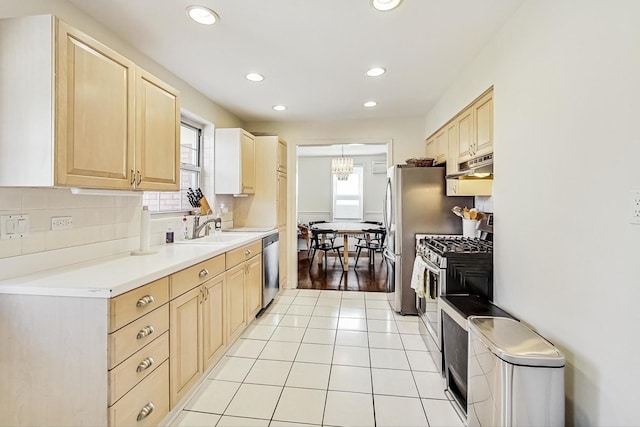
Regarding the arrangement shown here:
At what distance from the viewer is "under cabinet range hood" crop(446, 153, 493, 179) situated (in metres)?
2.35

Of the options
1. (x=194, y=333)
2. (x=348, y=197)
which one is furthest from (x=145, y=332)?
(x=348, y=197)

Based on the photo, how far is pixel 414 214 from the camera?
3.37 meters

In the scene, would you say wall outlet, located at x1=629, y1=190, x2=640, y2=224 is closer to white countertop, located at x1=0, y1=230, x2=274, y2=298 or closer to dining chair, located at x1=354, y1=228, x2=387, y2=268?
white countertop, located at x1=0, y1=230, x2=274, y2=298

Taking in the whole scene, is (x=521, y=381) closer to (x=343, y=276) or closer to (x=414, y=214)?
(x=414, y=214)

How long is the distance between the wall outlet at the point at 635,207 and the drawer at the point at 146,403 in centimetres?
217

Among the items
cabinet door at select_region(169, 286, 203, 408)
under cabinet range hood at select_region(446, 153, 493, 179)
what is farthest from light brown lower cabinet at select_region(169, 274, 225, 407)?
under cabinet range hood at select_region(446, 153, 493, 179)

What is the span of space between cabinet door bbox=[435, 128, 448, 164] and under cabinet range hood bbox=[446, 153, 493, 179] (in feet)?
1.29

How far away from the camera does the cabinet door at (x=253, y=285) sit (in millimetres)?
2909

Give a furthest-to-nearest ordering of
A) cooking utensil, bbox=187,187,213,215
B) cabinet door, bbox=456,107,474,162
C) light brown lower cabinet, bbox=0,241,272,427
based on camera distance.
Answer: cooking utensil, bbox=187,187,213,215 → cabinet door, bbox=456,107,474,162 → light brown lower cabinet, bbox=0,241,272,427

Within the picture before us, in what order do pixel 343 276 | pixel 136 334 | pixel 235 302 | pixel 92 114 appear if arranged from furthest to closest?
pixel 343 276, pixel 235 302, pixel 92 114, pixel 136 334

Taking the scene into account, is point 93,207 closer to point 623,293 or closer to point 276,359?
point 276,359

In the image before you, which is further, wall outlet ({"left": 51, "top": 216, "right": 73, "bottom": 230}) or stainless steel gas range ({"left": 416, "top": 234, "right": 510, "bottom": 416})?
stainless steel gas range ({"left": 416, "top": 234, "right": 510, "bottom": 416})

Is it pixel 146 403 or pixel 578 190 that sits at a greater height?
pixel 578 190

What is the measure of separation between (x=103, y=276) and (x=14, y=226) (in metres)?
0.51
